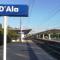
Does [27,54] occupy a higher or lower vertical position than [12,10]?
lower

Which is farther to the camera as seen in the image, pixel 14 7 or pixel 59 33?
pixel 59 33

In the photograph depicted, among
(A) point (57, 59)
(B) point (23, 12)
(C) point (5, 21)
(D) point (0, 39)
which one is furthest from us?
(D) point (0, 39)

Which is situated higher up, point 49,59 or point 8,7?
point 8,7

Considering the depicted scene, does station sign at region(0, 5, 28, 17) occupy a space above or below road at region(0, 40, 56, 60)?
above

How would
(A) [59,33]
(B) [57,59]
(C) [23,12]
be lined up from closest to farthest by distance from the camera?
(C) [23,12] < (B) [57,59] < (A) [59,33]

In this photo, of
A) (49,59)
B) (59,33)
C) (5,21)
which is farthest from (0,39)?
(59,33)

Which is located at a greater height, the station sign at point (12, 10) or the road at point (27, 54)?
the station sign at point (12, 10)

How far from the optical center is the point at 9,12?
31.8 feet

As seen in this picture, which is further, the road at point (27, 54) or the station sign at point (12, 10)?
the road at point (27, 54)

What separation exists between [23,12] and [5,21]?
1.20 metres

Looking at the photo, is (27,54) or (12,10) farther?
(27,54)

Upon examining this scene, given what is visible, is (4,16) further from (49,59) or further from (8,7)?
(49,59)

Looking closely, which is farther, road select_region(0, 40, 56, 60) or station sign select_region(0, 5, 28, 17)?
road select_region(0, 40, 56, 60)

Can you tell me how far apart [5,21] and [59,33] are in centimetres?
13108
